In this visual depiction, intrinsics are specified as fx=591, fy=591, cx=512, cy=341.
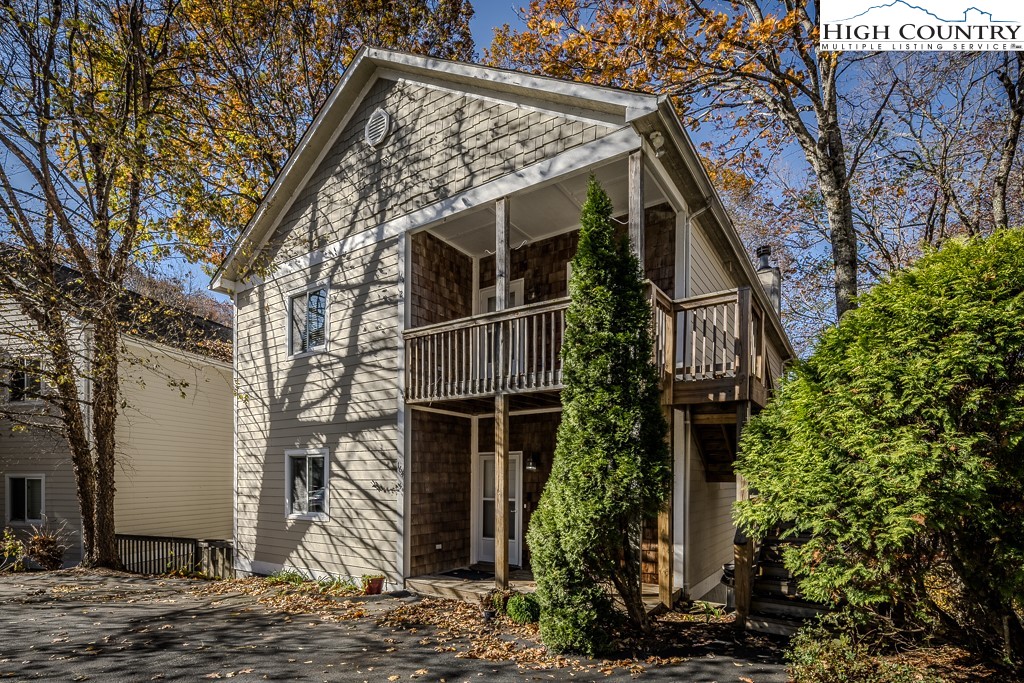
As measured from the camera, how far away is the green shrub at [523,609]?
23.7ft

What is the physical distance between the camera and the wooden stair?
21.7ft

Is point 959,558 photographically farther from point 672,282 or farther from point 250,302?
point 250,302

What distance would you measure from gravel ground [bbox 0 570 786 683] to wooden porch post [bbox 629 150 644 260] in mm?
4500

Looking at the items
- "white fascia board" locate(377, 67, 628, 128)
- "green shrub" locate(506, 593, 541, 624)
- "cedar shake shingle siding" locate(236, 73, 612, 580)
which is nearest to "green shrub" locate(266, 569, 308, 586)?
"cedar shake shingle siding" locate(236, 73, 612, 580)

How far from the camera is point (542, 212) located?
9.66m

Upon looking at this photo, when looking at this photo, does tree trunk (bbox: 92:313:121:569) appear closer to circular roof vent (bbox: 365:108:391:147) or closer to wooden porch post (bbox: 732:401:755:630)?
circular roof vent (bbox: 365:108:391:147)

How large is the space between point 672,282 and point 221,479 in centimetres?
1548

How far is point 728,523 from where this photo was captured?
10961 millimetres

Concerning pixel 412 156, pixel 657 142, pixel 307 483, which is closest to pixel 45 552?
pixel 307 483

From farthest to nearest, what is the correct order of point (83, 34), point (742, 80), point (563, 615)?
point (742, 80), point (83, 34), point (563, 615)

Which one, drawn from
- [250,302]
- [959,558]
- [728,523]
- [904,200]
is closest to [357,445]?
[250,302]

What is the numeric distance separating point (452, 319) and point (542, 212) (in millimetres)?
2482

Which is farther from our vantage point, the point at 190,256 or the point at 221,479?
the point at 221,479

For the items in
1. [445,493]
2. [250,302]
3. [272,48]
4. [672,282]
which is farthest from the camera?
Result: [272,48]
